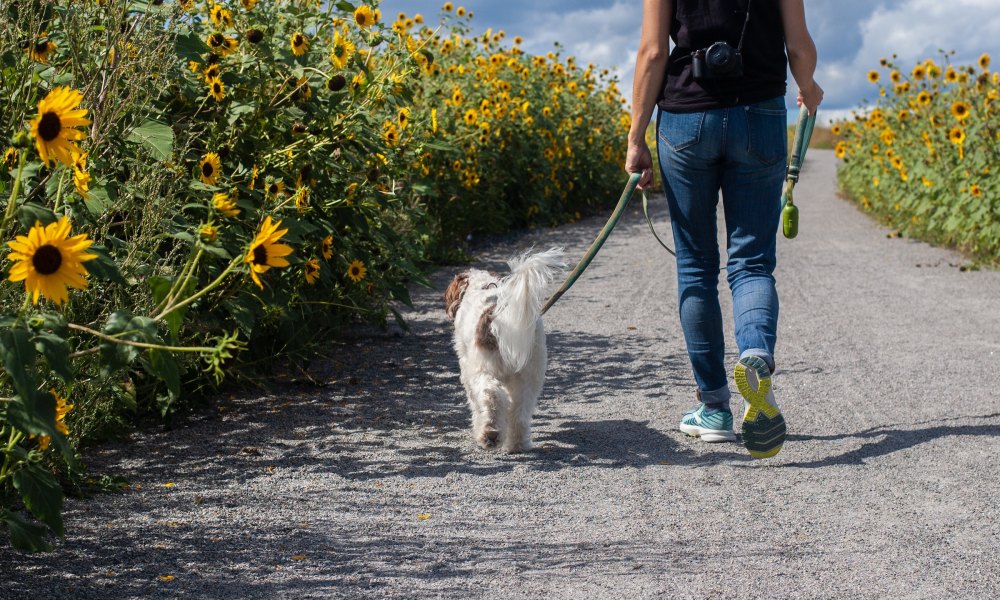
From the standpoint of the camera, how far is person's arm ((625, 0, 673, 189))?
13.2 ft

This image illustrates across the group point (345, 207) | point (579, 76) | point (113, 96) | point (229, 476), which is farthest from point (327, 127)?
point (579, 76)

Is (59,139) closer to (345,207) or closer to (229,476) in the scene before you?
(229,476)

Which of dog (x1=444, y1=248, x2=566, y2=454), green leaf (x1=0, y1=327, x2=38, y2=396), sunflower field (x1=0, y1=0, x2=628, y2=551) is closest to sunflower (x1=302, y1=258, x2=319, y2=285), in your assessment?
sunflower field (x1=0, y1=0, x2=628, y2=551)

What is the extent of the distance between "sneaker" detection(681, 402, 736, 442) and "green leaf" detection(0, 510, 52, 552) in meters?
2.77

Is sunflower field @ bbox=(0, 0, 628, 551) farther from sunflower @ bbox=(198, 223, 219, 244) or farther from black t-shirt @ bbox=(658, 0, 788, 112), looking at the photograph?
black t-shirt @ bbox=(658, 0, 788, 112)

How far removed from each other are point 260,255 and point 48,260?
1.46 ft

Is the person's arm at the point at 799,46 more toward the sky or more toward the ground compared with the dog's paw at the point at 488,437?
more toward the sky

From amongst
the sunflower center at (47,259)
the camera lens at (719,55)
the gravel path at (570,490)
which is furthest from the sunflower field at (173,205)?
the camera lens at (719,55)

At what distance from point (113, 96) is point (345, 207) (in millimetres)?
1774

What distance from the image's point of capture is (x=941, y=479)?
12.8 ft

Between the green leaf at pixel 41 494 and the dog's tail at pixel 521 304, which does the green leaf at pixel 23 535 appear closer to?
the green leaf at pixel 41 494

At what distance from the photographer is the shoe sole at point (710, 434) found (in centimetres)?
440

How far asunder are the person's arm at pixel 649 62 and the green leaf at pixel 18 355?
254 centimetres

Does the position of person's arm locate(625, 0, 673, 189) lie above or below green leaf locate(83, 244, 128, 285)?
above
